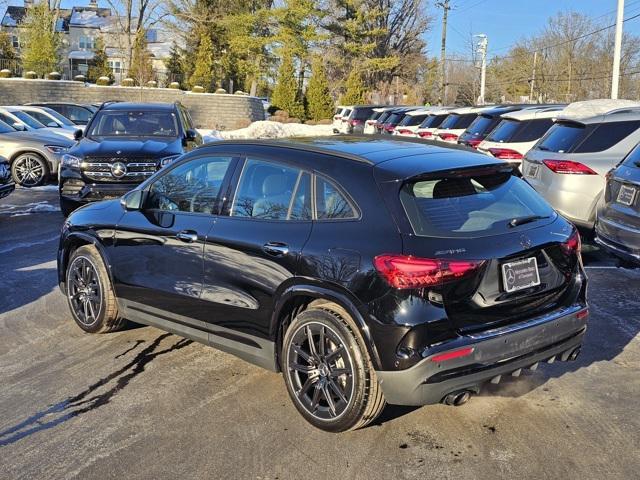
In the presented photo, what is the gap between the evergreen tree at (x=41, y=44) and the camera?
47969mm

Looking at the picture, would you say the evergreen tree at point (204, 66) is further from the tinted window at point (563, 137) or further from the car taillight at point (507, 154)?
the tinted window at point (563, 137)

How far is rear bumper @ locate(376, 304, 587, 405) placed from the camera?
3.48m

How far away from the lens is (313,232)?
13.0 ft

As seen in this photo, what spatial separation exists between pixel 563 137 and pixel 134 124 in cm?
713

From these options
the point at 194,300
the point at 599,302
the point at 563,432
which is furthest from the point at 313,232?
the point at 599,302

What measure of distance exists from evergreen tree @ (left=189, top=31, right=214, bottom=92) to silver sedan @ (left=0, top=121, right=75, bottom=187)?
34338 millimetres

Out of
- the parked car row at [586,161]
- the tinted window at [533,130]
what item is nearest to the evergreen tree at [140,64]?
the tinted window at [533,130]

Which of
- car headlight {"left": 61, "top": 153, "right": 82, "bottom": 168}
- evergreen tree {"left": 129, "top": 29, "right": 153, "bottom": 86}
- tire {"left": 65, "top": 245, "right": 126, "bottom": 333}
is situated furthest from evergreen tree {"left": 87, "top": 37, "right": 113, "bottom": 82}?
tire {"left": 65, "top": 245, "right": 126, "bottom": 333}

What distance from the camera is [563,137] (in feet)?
28.0

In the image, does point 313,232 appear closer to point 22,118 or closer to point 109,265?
point 109,265

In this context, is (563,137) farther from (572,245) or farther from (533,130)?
(572,245)

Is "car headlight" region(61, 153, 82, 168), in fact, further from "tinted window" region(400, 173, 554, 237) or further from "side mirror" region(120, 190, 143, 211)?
"tinted window" region(400, 173, 554, 237)

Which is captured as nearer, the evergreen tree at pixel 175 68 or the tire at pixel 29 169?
the tire at pixel 29 169

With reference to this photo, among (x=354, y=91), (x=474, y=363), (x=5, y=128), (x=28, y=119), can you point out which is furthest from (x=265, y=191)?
(x=354, y=91)
